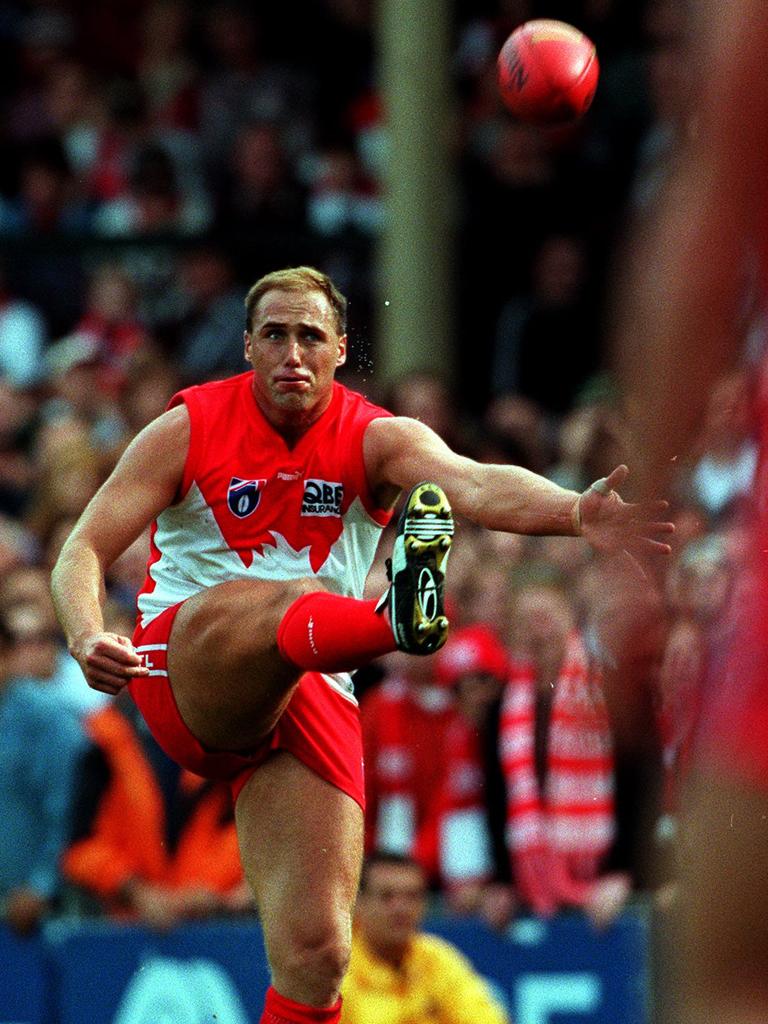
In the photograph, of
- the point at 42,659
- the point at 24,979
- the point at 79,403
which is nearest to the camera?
the point at 24,979

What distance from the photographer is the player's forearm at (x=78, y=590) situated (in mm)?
5625

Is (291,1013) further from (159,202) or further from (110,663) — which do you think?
(159,202)

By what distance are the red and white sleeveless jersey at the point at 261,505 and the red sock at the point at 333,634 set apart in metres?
0.38

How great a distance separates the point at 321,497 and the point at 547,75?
1.49 meters

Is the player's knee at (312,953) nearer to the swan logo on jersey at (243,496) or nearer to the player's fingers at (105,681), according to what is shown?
the player's fingers at (105,681)

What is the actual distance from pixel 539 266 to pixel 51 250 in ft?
12.4

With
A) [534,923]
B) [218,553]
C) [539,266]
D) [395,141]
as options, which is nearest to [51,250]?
[395,141]

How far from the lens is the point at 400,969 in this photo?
7.79 m

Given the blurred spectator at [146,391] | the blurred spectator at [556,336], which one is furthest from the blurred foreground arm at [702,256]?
the blurred spectator at [146,391]

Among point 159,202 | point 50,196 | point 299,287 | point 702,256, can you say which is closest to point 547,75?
point 299,287

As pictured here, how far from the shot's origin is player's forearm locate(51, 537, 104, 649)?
562cm

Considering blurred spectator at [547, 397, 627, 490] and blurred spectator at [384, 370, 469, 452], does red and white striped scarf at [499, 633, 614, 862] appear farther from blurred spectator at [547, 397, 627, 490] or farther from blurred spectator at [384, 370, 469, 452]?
blurred spectator at [384, 370, 469, 452]

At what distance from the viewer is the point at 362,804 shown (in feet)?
19.9

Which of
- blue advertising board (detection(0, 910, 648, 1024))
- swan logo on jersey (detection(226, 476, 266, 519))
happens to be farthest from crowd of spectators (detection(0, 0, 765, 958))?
swan logo on jersey (detection(226, 476, 266, 519))
